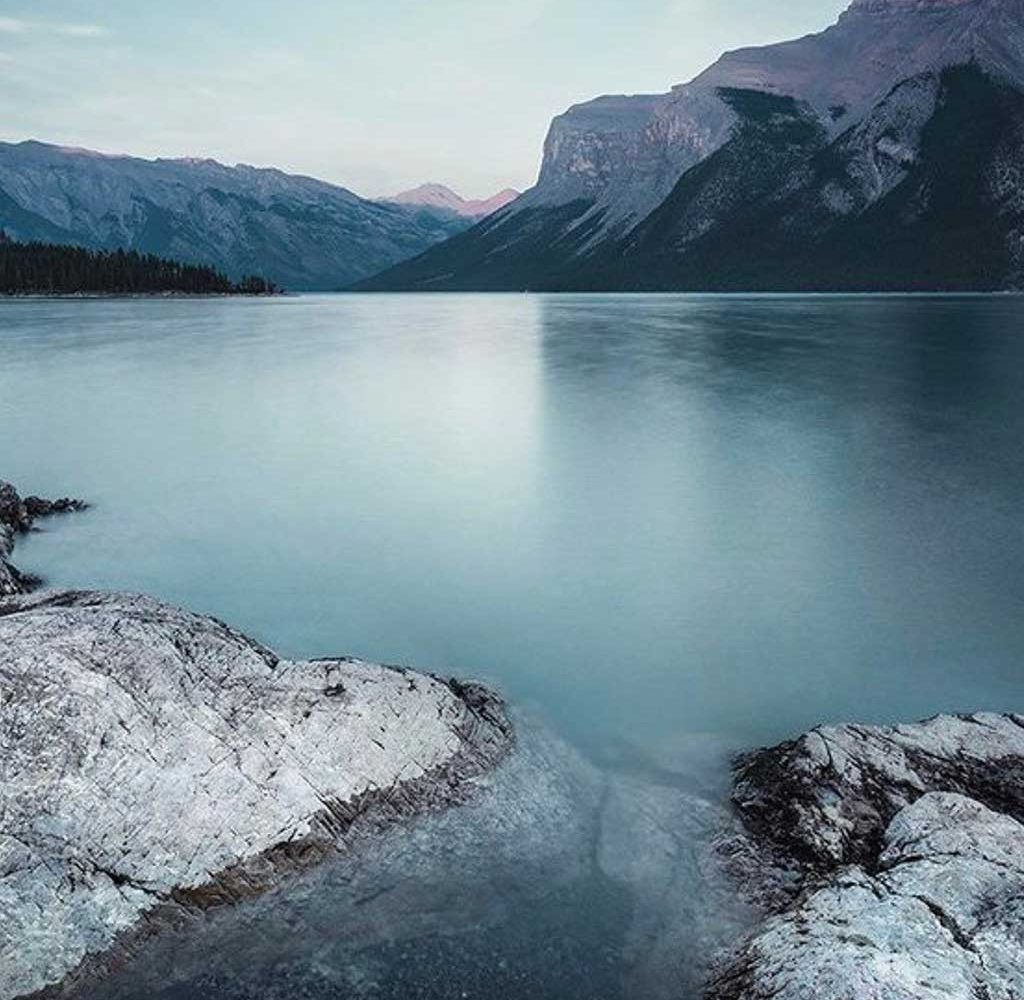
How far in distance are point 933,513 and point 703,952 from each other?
18.0 m

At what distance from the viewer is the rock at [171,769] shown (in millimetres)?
8133

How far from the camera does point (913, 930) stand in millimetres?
7348

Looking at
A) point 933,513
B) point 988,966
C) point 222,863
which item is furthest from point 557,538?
point 988,966

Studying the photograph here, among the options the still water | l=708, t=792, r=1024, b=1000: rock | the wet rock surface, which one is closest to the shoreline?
l=708, t=792, r=1024, b=1000: rock

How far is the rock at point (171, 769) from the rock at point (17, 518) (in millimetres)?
5511

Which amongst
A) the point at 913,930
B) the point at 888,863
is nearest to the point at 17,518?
the point at 888,863

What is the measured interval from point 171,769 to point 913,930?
735cm

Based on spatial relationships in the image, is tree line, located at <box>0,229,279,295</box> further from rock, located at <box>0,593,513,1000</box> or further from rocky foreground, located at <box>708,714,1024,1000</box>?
rocky foreground, located at <box>708,714,1024,1000</box>

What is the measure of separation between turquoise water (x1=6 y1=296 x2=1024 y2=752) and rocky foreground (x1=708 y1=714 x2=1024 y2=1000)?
207cm

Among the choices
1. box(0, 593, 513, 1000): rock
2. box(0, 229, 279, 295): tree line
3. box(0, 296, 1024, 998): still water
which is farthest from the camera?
box(0, 229, 279, 295): tree line

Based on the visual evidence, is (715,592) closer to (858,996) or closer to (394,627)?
(394,627)

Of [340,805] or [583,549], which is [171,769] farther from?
[583,549]

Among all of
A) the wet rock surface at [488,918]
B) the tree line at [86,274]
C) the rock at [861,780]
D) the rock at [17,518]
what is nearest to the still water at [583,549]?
the wet rock surface at [488,918]

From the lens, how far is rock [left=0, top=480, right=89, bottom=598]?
51.4 feet
